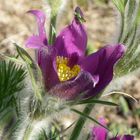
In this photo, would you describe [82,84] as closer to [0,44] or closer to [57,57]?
[57,57]

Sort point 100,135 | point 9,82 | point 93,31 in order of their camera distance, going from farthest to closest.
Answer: point 93,31
point 100,135
point 9,82

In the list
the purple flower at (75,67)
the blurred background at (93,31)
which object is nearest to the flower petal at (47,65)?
the purple flower at (75,67)

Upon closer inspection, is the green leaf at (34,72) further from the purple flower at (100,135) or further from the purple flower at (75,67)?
the purple flower at (100,135)

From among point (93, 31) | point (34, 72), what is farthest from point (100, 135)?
point (93, 31)

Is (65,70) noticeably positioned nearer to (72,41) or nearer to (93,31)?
(72,41)

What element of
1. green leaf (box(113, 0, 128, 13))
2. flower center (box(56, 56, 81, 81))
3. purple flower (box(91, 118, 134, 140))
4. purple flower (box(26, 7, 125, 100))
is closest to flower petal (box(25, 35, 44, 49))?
Answer: purple flower (box(26, 7, 125, 100))

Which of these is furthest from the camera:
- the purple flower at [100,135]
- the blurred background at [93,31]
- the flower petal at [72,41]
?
the blurred background at [93,31]

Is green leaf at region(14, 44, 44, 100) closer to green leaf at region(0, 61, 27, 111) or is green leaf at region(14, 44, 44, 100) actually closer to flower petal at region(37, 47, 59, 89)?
flower petal at region(37, 47, 59, 89)
